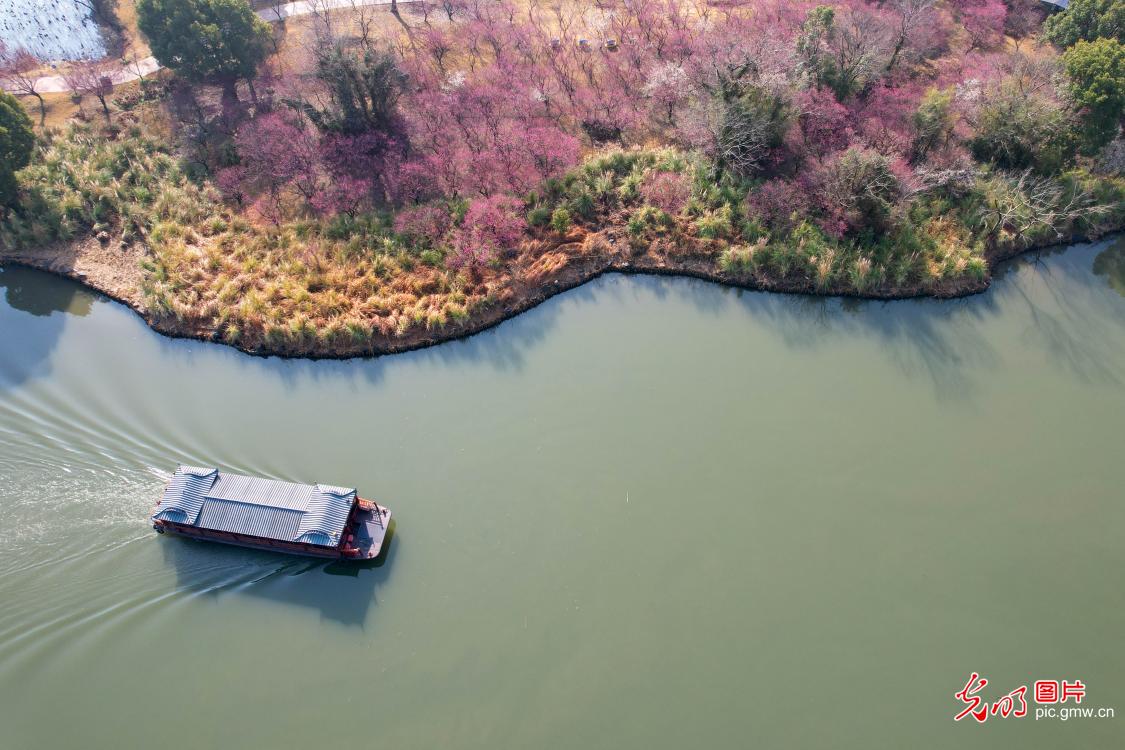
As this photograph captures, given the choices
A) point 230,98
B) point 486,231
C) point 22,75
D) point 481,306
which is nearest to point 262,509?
point 481,306

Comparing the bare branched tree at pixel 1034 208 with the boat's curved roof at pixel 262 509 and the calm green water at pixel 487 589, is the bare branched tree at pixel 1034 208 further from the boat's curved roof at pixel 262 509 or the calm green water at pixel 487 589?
the boat's curved roof at pixel 262 509

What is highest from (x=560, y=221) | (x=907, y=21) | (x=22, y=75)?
(x=907, y=21)

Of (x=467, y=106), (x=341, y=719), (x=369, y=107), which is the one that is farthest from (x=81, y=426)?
(x=467, y=106)

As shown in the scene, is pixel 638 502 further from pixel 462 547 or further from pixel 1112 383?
pixel 1112 383

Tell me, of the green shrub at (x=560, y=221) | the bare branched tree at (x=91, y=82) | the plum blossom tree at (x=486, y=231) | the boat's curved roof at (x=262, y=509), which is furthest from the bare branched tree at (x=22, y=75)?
the green shrub at (x=560, y=221)

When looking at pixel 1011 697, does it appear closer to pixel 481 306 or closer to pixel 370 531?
pixel 370 531

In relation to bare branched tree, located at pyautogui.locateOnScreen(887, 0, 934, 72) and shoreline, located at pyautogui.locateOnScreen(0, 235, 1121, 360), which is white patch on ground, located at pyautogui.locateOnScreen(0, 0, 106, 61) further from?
bare branched tree, located at pyautogui.locateOnScreen(887, 0, 934, 72)

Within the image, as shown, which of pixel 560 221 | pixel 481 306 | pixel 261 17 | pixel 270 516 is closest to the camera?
pixel 270 516
